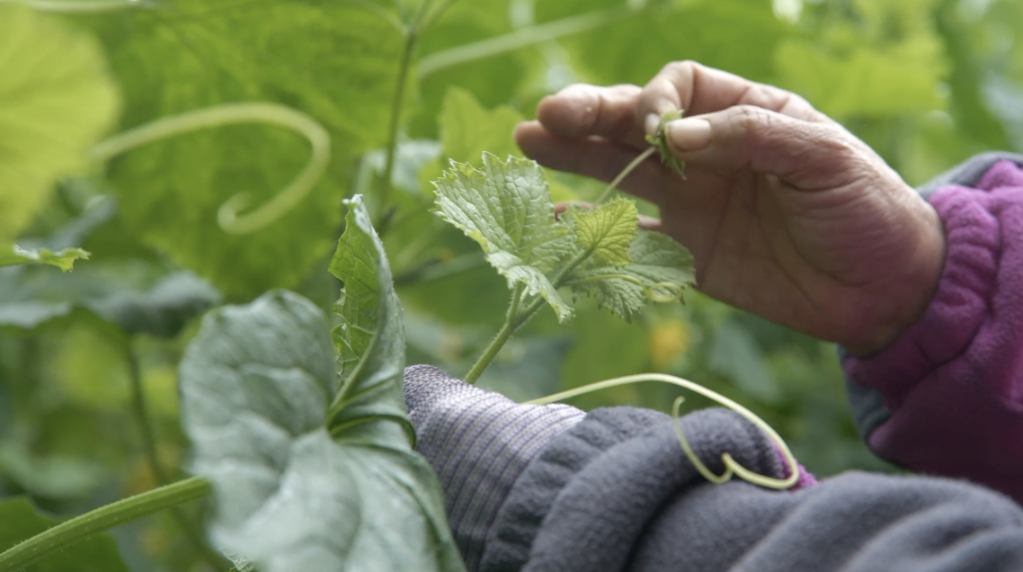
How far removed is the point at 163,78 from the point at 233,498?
639 mm

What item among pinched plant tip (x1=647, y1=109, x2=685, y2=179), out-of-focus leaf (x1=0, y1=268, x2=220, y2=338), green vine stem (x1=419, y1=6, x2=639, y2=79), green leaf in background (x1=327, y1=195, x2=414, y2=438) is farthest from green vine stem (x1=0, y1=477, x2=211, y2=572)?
green vine stem (x1=419, y1=6, x2=639, y2=79)

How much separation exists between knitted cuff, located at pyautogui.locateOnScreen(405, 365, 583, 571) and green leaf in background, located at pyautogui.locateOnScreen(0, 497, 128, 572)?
26cm

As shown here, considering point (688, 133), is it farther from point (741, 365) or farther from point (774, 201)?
point (741, 365)

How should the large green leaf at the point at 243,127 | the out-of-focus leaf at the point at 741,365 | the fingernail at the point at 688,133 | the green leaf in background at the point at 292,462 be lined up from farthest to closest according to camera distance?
1. the out-of-focus leaf at the point at 741,365
2. the large green leaf at the point at 243,127
3. the fingernail at the point at 688,133
4. the green leaf in background at the point at 292,462

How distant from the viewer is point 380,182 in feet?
2.79

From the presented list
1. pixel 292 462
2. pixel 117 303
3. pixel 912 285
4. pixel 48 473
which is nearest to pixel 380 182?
pixel 117 303

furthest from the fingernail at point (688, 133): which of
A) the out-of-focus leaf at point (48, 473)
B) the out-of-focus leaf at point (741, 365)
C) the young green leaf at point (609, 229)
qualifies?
the out-of-focus leaf at point (48, 473)

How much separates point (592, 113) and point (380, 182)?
0.31 meters

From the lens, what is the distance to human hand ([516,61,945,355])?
56 cm

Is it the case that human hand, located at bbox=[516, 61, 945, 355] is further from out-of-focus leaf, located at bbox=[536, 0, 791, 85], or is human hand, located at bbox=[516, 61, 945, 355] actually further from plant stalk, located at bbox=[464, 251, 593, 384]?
out-of-focus leaf, located at bbox=[536, 0, 791, 85]

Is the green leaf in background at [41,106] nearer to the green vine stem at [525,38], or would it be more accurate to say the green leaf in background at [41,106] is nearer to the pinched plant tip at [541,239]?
the pinched plant tip at [541,239]

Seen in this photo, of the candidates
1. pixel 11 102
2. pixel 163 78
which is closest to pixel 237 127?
pixel 163 78


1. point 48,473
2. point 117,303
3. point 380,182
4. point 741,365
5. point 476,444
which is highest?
point 476,444

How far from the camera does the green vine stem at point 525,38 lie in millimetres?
A: 914
